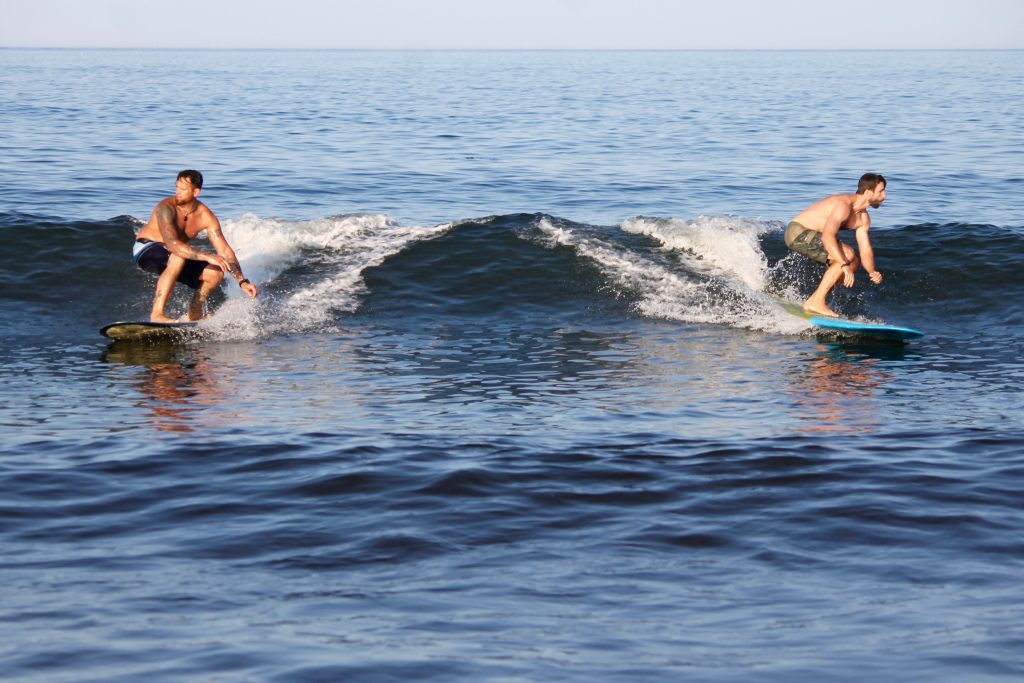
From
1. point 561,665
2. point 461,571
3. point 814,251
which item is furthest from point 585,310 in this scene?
point 561,665

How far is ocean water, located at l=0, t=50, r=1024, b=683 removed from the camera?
5.18 meters

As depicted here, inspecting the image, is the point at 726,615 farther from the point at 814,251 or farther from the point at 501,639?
the point at 814,251

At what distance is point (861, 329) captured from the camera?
11.6 metres

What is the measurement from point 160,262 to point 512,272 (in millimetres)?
4350

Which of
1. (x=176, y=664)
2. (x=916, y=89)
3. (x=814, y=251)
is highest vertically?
(x=916, y=89)

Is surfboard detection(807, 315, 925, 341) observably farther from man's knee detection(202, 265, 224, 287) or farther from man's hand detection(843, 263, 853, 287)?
man's knee detection(202, 265, 224, 287)

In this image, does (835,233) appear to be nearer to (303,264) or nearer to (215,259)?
(215,259)

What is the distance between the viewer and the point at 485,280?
14.4 meters

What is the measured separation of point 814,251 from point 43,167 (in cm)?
1594

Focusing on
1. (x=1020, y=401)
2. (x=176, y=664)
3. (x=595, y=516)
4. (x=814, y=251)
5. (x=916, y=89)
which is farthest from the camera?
(x=916, y=89)

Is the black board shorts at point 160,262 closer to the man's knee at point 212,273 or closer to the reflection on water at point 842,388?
the man's knee at point 212,273

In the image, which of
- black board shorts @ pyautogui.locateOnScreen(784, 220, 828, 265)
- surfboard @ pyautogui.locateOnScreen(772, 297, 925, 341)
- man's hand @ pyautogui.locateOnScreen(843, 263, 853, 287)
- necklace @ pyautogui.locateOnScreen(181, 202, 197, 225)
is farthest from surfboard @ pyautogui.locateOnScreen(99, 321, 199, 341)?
man's hand @ pyautogui.locateOnScreen(843, 263, 853, 287)

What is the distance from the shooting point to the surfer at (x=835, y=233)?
478 inches

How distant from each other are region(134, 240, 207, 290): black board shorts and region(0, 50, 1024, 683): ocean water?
50cm
